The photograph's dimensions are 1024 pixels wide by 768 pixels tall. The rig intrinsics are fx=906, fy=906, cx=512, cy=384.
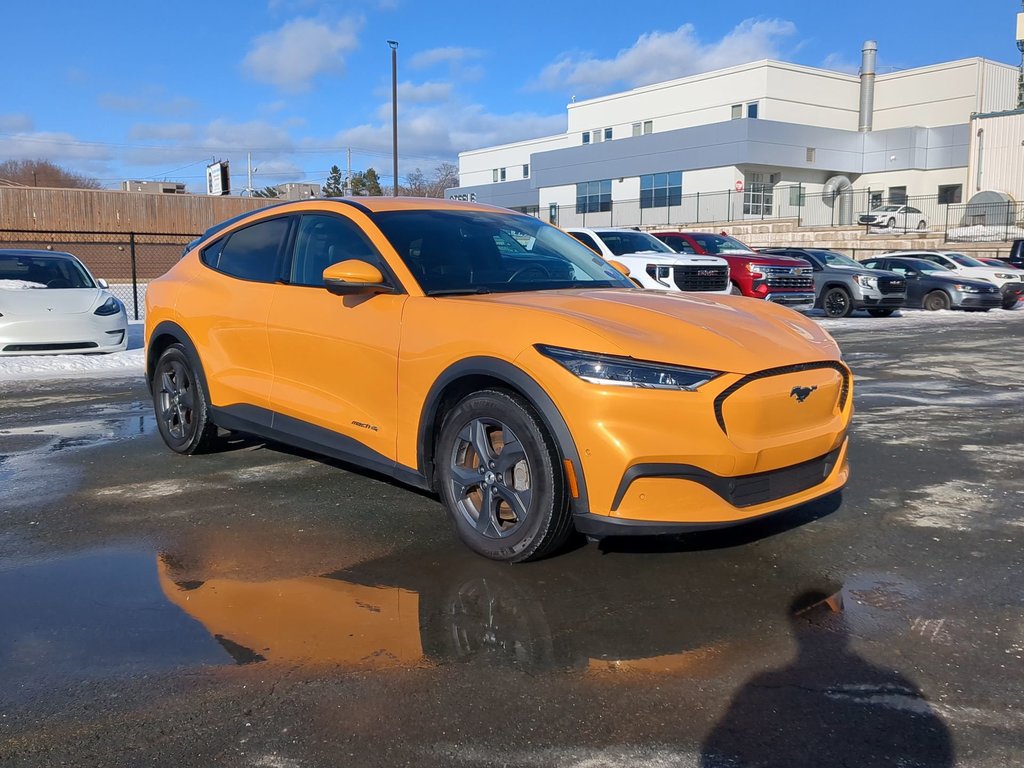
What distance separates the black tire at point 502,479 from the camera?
3748mm

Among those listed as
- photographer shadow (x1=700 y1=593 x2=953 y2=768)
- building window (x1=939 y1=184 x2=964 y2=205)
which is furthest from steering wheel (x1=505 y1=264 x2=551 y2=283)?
building window (x1=939 y1=184 x2=964 y2=205)

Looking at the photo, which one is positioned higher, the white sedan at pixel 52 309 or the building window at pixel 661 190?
the building window at pixel 661 190

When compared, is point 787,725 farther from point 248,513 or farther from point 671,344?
point 248,513

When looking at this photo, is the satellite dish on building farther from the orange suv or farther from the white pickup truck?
the orange suv

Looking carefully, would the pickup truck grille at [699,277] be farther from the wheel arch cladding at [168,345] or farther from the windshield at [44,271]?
the wheel arch cladding at [168,345]

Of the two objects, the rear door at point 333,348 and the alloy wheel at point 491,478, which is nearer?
the alloy wheel at point 491,478

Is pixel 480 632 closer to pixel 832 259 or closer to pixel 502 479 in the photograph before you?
pixel 502 479

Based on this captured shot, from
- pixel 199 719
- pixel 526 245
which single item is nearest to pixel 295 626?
pixel 199 719

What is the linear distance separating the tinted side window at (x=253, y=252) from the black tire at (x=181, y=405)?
27.4 inches

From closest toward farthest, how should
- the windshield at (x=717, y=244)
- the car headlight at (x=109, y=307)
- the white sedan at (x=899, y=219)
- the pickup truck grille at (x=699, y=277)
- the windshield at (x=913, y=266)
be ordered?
the car headlight at (x=109, y=307) → the pickup truck grille at (x=699, y=277) → the windshield at (x=717, y=244) → the windshield at (x=913, y=266) → the white sedan at (x=899, y=219)

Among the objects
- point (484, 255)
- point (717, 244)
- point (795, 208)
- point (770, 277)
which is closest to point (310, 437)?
point (484, 255)

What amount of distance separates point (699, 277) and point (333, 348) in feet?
37.2

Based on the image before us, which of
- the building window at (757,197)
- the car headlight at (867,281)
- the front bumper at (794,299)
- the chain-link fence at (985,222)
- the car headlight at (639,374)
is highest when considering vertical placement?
the building window at (757,197)

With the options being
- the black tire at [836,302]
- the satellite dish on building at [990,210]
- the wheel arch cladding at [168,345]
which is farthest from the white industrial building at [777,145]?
the wheel arch cladding at [168,345]
